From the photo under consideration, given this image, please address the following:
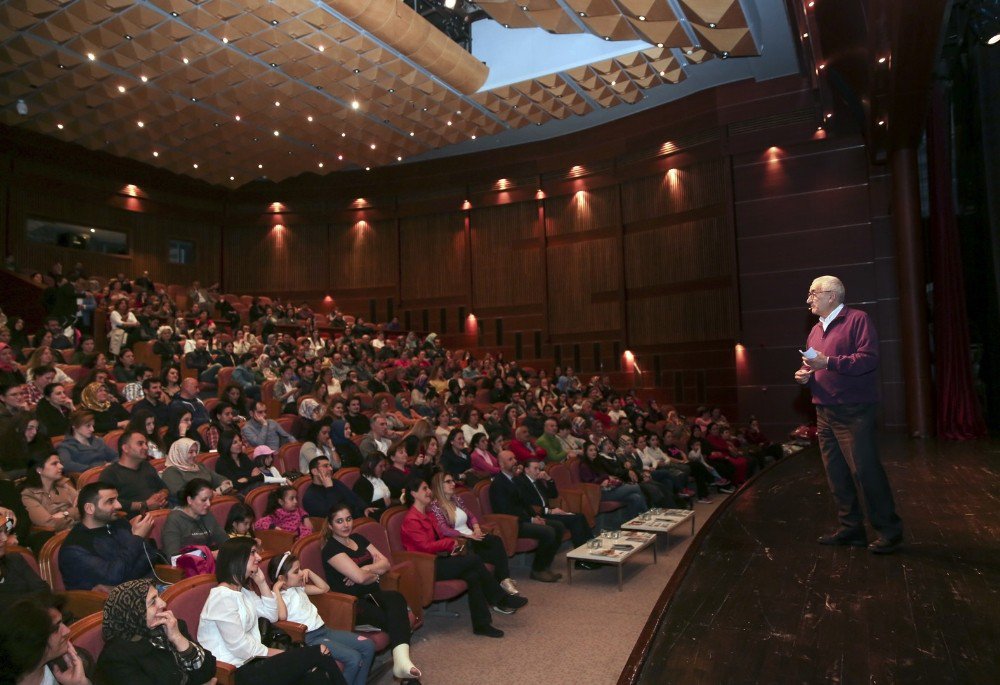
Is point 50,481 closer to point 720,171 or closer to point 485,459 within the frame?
point 485,459

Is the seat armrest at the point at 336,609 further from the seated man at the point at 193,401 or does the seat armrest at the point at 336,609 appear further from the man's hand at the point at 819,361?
the seated man at the point at 193,401

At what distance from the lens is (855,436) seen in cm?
271

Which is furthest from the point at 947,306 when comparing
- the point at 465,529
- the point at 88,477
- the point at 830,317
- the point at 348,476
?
the point at 88,477

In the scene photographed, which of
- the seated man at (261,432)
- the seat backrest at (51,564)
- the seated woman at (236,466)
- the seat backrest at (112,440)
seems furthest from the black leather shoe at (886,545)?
the seat backrest at (112,440)

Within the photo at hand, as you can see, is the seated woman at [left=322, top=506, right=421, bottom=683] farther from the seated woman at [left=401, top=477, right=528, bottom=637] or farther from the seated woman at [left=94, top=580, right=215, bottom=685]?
the seated woman at [left=94, top=580, right=215, bottom=685]

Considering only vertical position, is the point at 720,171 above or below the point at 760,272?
above

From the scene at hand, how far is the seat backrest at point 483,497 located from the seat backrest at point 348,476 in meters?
0.84

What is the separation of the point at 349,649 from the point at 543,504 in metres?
2.68

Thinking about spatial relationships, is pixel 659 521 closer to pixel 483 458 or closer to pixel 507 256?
pixel 483 458

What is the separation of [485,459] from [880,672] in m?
4.28

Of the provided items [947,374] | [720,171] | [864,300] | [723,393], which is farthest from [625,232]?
[947,374]

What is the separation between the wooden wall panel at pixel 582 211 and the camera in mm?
12891

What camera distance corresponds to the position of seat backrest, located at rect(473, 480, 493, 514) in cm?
506

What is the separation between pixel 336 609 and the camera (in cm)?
316
